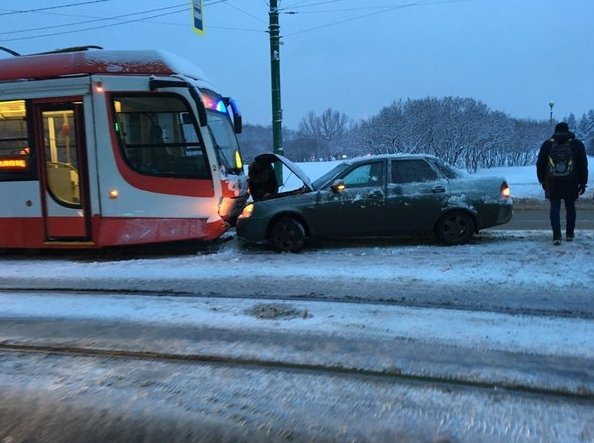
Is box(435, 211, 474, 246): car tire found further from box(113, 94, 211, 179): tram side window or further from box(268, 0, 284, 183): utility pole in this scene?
box(268, 0, 284, 183): utility pole

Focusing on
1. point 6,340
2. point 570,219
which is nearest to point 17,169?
point 6,340

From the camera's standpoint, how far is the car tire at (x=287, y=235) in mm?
9070

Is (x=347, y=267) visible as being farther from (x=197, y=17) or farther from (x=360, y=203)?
(x=197, y=17)

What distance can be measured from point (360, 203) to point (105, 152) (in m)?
Result: 4.13

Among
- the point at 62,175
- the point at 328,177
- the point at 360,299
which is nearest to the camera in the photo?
the point at 360,299

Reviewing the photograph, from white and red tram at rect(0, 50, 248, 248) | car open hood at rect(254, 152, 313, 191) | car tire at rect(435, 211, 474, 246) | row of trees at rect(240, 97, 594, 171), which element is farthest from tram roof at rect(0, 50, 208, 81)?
row of trees at rect(240, 97, 594, 171)

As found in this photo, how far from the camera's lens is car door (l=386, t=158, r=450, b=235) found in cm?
897

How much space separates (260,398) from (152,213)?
5.52 m

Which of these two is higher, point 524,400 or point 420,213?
point 420,213

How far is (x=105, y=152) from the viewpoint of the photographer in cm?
866

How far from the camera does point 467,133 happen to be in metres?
43.7

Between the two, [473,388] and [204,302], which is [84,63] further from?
[473,388]

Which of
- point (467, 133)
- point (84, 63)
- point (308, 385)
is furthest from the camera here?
point (467, 133)

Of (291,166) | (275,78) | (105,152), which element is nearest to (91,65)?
(105,152)
